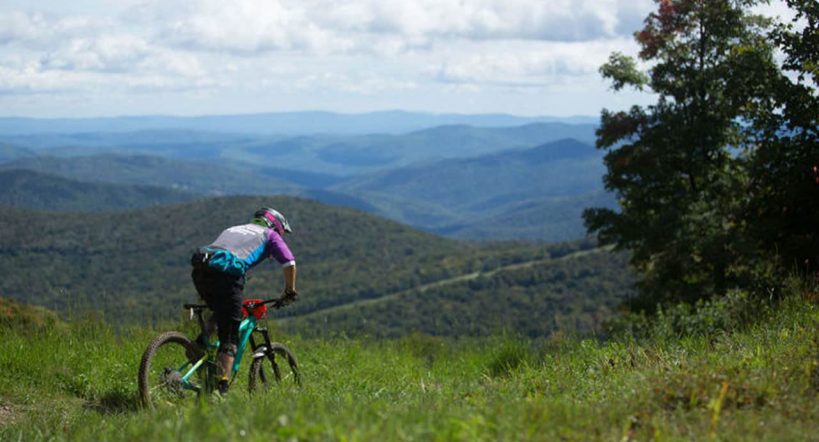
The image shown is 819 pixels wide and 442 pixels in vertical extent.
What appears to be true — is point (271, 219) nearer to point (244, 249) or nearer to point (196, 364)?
point (244, 249)

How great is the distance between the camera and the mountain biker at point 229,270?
6172 millimetres

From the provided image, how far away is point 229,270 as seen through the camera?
618 cm

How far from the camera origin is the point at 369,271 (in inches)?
5300

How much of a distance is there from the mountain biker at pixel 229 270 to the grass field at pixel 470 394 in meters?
0.62

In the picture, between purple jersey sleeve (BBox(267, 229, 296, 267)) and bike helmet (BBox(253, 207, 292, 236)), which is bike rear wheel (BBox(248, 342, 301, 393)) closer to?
purple jersey sleeve (BBox(267, 229, 296, 267))

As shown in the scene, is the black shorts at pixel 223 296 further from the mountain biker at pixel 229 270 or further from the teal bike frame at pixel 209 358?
the teal bike frame at pixel 209 358

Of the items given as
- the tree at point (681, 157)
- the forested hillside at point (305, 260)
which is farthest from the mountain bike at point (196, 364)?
the forested hillside at point (305, 260)

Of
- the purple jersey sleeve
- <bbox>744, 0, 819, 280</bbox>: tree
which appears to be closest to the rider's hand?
the purple jersey sleeve

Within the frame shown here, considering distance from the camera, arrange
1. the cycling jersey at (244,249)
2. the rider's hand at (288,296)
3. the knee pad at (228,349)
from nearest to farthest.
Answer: the cycling jersey at (244,249) → the knee pad at (228,349) → the rider's hand at (288,296)

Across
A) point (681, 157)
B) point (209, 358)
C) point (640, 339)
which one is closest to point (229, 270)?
point (209, 358)

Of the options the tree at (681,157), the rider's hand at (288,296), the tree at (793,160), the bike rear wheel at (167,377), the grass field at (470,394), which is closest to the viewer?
the grass field at (470,394)

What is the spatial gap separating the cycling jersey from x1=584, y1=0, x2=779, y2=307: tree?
42.2 feet

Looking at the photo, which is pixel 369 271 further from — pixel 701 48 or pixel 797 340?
pixel 797 340

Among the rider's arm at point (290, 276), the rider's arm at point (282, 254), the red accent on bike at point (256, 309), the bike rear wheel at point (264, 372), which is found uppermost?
the rider's arm at point (282, 254)
